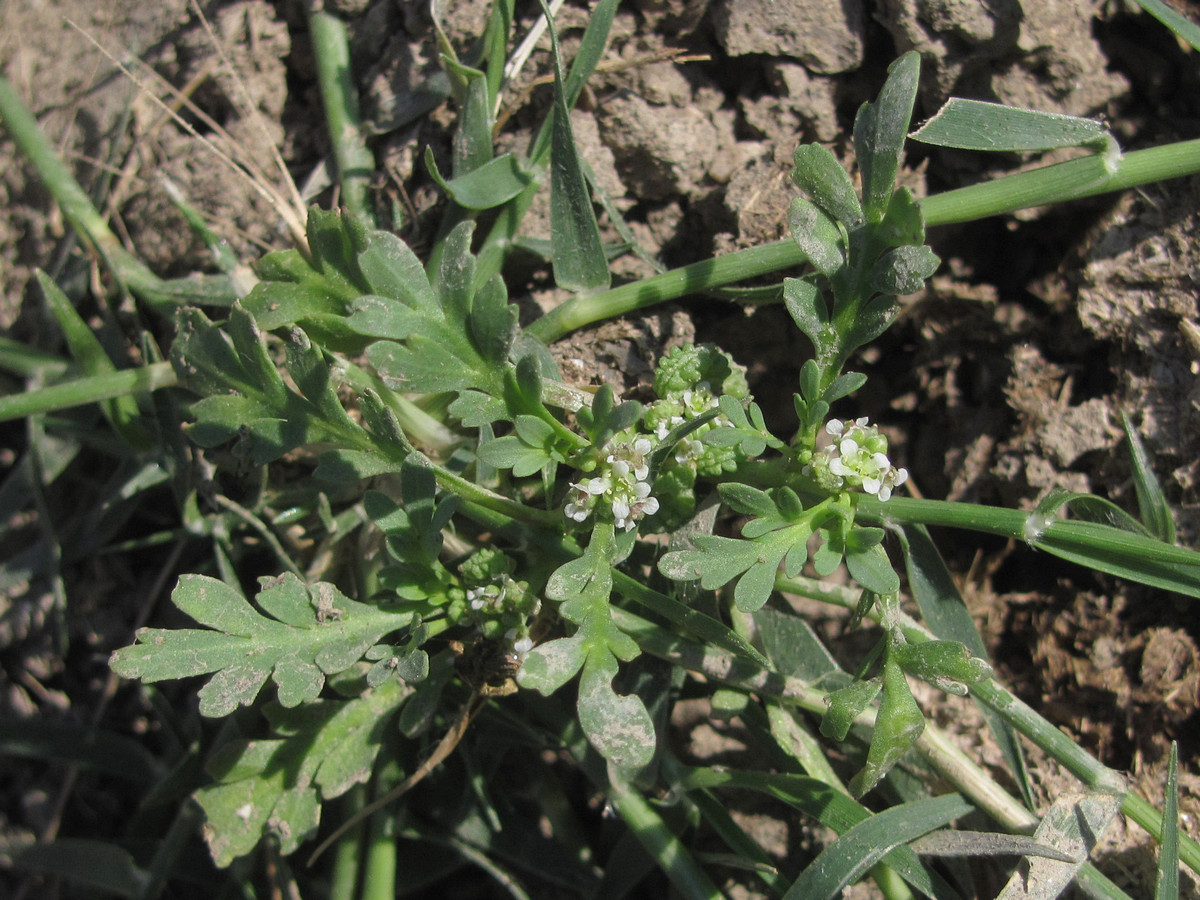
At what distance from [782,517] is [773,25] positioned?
4.75 ft

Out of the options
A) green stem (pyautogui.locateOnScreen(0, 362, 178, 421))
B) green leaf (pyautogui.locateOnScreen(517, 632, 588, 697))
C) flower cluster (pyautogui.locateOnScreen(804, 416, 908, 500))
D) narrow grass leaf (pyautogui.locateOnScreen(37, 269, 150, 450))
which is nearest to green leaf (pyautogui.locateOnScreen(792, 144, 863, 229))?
flower cluster (pyautogui.locateOnScreen(804, 416, 908, 500))

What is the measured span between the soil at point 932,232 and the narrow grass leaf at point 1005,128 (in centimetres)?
46

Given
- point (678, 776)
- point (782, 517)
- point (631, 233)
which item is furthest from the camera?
point (631, 233)

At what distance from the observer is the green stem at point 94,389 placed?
6.96 feet

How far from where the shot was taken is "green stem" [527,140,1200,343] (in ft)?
6.20

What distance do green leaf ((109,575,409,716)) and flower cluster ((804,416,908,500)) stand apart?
957 millimetres

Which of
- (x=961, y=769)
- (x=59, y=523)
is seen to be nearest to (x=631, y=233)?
(x=961, y=769)

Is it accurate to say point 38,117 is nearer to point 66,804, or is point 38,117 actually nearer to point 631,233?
point 631,233

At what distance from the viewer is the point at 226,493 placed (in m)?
2.30

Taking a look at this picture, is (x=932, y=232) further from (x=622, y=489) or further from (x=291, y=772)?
(x=291, y=772)

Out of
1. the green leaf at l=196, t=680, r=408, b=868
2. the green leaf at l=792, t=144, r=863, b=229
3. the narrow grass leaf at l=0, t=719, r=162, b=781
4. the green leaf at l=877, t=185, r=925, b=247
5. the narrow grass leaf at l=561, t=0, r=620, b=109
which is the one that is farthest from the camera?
the narrow grass leaf at l=0, t=719, r=162, b=781

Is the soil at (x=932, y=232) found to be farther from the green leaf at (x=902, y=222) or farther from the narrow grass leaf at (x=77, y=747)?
Answer: the narrow grass leaf at (x=77, y=747)

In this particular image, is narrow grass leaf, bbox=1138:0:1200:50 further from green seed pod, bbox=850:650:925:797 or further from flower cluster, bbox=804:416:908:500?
green seed pod, bbox=850:650:925:797

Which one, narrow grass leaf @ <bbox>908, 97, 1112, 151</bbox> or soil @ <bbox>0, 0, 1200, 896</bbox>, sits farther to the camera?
soil @ <bbox>0, 0, 1200, 896</bbox>
